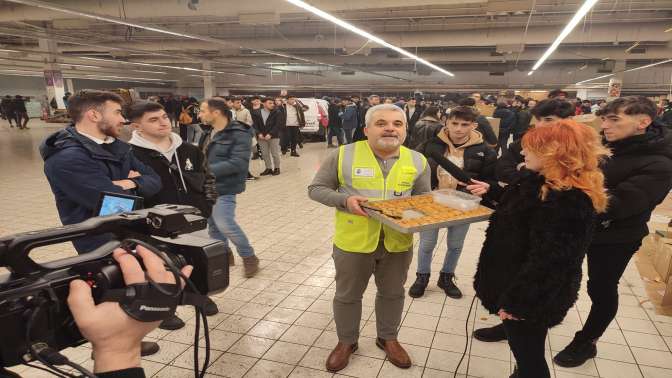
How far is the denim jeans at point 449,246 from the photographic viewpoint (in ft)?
9.48

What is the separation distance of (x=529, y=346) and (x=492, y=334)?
845 mm

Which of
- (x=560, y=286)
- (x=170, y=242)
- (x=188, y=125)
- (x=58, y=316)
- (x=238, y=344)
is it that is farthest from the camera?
(x=188, y=125)

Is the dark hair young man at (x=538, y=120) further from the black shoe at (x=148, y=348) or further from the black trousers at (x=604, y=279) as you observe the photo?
the black shoe at (x=148, y=348)

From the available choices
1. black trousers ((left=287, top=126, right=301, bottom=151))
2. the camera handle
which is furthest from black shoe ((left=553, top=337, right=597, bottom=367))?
black trousers ((left=287, top=126, right=301, bottom=151))

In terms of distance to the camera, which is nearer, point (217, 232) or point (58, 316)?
point (58, 316)

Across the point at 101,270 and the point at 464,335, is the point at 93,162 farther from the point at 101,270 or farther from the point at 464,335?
the point at 464,335

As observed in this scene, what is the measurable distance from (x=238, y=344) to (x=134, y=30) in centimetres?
1341

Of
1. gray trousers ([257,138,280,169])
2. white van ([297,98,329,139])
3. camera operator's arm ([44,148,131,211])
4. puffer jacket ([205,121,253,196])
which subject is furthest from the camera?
white van ([297,98,329,139])

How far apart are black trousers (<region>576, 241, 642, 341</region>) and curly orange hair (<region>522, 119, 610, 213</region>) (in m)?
0.67

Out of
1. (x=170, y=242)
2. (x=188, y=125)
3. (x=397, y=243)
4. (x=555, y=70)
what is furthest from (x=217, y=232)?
(x=555, y=70)

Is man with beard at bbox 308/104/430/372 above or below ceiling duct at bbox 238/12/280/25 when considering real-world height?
below

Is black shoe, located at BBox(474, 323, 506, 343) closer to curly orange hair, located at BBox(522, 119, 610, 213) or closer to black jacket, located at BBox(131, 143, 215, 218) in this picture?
curly orange hair, located at BBox(522, 119, 610, 213)

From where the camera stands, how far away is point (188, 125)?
366 inches

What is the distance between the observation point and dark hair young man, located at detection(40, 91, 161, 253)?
1893 millimetres
